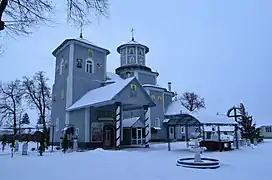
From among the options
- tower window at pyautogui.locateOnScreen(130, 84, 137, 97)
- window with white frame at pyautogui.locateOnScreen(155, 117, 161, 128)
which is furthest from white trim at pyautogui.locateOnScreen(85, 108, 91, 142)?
window with white frame at pyautogui.locateOnScreen(155, 117, 161, 128)

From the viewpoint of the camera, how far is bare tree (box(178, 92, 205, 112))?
54.4 metres

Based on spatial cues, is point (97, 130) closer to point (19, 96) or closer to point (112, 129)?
point (112, 129)

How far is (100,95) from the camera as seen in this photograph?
23.0m

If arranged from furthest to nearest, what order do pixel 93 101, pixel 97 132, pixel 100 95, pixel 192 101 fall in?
pixel 192 101 → pixel 97 132 → pixel 100 95 → pixel 93 101

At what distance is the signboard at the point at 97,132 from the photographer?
23750mm

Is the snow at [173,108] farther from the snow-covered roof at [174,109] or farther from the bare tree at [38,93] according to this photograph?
the bare tree at [38,93]

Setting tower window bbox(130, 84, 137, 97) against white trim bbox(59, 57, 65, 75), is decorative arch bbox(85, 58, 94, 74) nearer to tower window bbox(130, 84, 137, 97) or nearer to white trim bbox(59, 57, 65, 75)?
white trim bbox(59, 57, 65, 75)

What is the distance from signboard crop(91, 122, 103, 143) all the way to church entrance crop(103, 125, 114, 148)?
1.73 ft

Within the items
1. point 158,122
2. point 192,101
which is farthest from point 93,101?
point 192,101

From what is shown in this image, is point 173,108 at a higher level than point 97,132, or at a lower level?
higher

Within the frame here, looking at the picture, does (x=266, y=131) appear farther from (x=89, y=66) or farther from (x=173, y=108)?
(x=89, y=66)

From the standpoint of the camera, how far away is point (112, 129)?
83.4 ft

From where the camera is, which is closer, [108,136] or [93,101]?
[93,101]

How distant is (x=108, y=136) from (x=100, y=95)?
466cm
